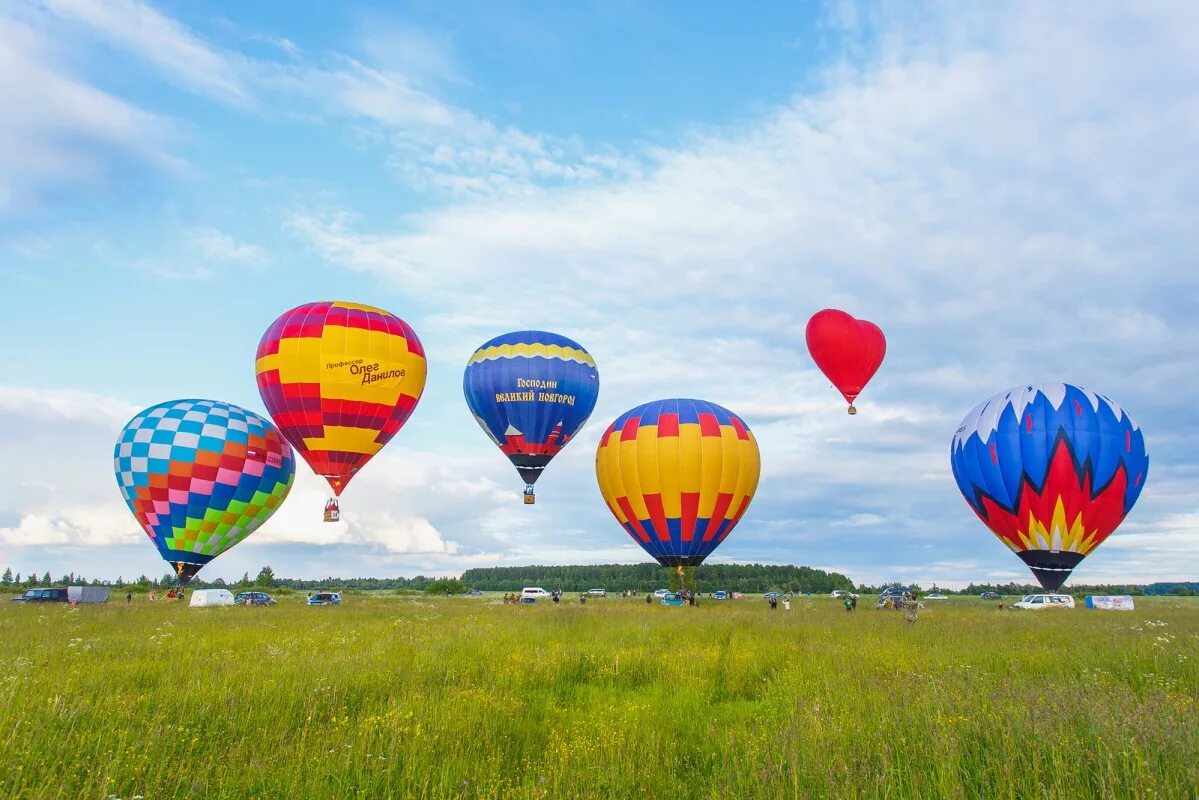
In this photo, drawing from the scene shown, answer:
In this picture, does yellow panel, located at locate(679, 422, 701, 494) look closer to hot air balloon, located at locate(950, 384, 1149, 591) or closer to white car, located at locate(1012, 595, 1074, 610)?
hot air balloon, located at locate(950, 384, 1149, 591)

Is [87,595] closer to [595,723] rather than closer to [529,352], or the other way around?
[529,352]

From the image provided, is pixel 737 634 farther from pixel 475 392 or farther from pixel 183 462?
pixel 183 462

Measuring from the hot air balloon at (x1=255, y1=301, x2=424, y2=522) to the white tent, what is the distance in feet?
27.7

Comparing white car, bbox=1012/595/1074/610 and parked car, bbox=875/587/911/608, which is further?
parked car, bbox=875/587/911/608

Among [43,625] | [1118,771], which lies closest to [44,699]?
[1118,771]

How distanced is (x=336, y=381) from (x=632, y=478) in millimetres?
15014

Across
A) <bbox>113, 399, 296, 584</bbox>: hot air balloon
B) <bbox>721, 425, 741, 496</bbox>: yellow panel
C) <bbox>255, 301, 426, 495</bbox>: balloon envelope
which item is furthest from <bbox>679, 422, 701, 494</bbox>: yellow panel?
<bbox>113, 399, 296, 584</bbox>: hot air balloon

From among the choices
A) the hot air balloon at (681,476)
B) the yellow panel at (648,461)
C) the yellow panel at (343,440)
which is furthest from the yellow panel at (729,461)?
the yellow panel at (343,440)

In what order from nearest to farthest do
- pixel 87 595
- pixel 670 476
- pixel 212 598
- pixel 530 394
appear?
pixel 670 476 < pixel 530 394 < pixel 212 598 < pixel 87 595

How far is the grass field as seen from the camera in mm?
5445

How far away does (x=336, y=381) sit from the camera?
104ft

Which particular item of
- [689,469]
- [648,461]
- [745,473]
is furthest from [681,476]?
[745,473]

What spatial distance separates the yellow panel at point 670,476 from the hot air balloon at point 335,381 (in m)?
12.8

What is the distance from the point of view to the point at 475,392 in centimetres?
3709
